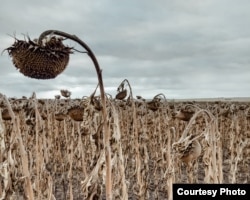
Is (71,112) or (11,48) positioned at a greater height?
(11,48)

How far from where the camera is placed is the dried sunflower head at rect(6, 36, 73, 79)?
2.32 m

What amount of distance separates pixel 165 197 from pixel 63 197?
1.73 m

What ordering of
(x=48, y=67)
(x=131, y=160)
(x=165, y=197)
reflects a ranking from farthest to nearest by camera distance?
(x=131, y=160), (x=165, y=197), (x=48, y=67)

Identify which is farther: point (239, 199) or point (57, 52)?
point (239, 199)

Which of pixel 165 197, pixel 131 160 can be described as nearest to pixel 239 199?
pixel 165 197

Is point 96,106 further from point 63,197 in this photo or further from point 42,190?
point 63,197

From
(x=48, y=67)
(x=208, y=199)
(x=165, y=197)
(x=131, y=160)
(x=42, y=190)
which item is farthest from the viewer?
(x=131, y=160)

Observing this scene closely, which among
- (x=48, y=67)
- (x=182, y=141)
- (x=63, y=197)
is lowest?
(x=63, y=197)

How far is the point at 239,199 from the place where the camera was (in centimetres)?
410

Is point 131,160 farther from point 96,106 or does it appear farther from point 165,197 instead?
point 96,106

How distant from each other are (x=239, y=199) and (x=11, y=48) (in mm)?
2680

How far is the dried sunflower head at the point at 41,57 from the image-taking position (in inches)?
91.2

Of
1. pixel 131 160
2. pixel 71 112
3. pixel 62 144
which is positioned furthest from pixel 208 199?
pixel 62 144

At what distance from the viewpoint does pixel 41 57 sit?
2322mm
